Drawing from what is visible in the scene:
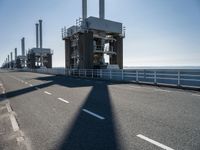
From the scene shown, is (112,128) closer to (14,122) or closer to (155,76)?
(14,122)

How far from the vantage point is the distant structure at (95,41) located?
113ft

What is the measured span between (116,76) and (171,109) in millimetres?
17464

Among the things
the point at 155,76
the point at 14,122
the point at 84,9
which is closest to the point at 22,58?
the point at 84,9

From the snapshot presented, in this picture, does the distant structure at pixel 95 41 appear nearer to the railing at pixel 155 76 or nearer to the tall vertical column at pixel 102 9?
the tall vertical column at pixel 102 9

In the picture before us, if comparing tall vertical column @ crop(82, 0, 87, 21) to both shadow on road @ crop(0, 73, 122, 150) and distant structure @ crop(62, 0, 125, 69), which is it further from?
shadow on road @ crop(0, 73, 122, 150)

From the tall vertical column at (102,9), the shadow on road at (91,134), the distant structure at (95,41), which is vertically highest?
the tall vertical column at (102,9)

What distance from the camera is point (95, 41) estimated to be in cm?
3872

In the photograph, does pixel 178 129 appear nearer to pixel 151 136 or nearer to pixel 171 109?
pixel 151 136

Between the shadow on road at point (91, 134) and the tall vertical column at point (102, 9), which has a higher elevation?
the tall vertical column at point (102, 9)

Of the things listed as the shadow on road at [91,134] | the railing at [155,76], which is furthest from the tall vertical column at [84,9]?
the shadow on road at [91,134]

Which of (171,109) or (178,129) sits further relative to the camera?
(171,109)

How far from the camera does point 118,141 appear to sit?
4.55m

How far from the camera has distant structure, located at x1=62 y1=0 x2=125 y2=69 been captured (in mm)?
34594

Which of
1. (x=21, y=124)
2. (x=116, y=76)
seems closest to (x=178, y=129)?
(x=21, y=124)
